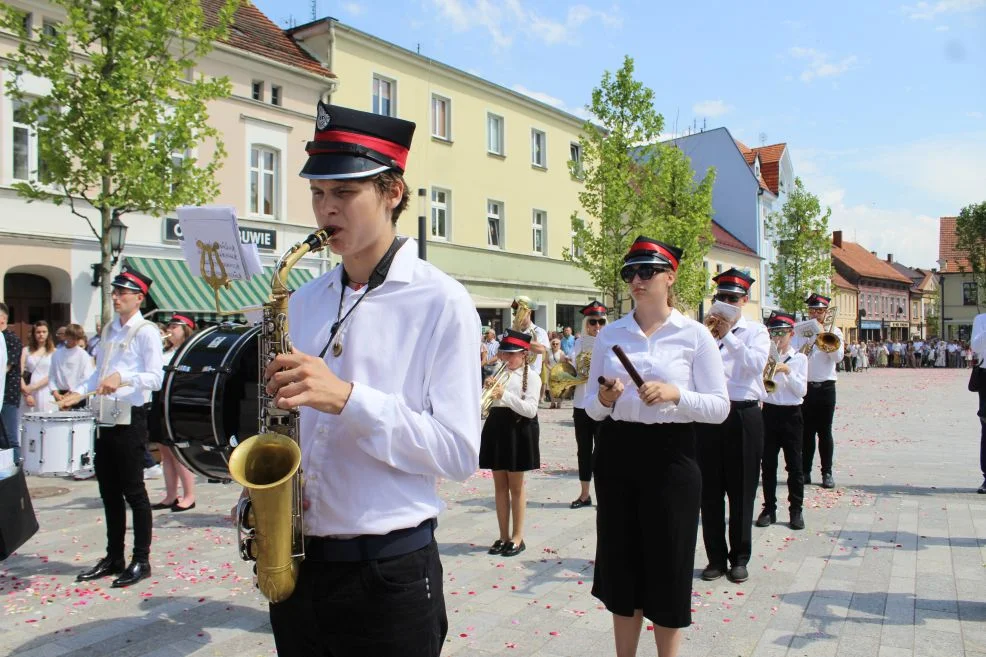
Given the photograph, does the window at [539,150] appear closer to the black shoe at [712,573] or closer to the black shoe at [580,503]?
the black shoe at [580,503]

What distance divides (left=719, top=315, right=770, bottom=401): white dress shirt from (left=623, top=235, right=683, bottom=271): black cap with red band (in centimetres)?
207

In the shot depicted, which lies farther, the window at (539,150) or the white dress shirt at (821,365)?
the window at (539,150)

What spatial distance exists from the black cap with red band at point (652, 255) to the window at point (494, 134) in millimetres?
24173

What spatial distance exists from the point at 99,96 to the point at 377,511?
13.4 metres

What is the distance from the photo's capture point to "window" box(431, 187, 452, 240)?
2562 cm

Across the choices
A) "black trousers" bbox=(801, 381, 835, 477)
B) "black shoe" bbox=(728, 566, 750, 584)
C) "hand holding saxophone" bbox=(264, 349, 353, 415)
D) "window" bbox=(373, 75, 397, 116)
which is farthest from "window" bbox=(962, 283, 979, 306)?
"hand holding saxophone" bbox=(264, 349, 353, 415)

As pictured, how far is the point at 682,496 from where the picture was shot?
374 centimetres

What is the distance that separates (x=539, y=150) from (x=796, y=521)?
24694mm

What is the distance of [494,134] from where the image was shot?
1108 inches

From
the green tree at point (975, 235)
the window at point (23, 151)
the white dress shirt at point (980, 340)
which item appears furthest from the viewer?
the green tree at point (975, 235)

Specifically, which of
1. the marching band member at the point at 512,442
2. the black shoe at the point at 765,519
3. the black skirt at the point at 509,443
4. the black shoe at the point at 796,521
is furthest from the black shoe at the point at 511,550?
the black shoe at the point at 796,521

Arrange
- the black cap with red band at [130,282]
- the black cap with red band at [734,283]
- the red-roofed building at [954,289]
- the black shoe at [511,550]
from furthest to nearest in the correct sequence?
1. the red-roofed building at [954,289]
2. the black shoe at [511,550]
3. the black cap with red band at [734,283]
4. the black cap with red band at [130,282]

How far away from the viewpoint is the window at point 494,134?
90.9 feet

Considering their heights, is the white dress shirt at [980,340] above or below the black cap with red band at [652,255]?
below
